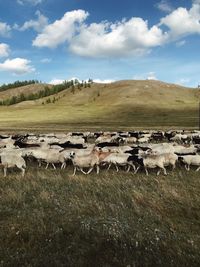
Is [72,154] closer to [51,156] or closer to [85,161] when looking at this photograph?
[51,156]

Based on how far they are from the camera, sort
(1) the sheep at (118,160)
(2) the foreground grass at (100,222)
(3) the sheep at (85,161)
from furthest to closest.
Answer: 1. (1) the sheep at (118,160)
2. (3) the sheep at (85,161)
3. (2) the foreground grass at (100,222)

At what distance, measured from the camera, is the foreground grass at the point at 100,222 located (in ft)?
28.5

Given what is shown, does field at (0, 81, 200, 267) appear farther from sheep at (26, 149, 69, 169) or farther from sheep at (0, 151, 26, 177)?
sheep at (26, 149, 69, 169)

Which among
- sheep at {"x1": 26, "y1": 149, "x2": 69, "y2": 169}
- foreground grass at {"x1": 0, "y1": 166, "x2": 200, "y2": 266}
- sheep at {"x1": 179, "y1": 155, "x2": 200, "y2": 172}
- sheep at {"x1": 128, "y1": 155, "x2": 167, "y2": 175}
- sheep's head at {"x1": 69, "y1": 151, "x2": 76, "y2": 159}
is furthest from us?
sheep at {"x1": 26, "y1": 149, "x2": 69, "y2": 169}

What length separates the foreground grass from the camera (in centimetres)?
Result: 868

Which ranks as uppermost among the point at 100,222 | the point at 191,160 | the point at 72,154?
the point at 72,154

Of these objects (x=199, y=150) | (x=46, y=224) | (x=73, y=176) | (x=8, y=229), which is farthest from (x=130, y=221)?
(x=199, y=150)

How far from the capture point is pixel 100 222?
1027cm

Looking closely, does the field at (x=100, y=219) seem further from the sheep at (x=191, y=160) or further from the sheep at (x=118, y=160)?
the sheep at (x=191, y=160)

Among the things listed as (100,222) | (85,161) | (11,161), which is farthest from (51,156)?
(100,222)

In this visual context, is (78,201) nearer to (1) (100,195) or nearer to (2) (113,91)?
(1) (100,195)

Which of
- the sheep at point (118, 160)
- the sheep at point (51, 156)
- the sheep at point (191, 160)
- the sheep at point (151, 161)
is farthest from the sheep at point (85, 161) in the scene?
the sheep at point (191, 160)

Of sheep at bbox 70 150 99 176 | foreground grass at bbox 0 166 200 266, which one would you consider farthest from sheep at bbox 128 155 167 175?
sheep at bbox 70 150 99 176

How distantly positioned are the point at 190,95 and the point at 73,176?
151 meters
